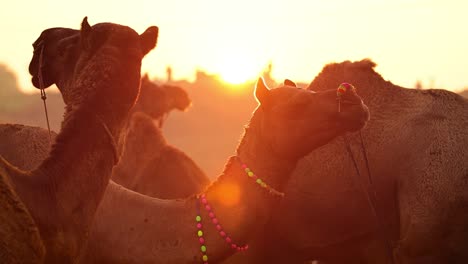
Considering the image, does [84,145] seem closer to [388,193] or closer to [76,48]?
[76,48]

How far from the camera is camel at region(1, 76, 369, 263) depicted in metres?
3.90

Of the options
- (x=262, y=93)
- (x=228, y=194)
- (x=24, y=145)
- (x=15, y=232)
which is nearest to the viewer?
(x=15, y=232)

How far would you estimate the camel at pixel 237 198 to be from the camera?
3.90 m

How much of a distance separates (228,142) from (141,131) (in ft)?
100

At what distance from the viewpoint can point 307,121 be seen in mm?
4230

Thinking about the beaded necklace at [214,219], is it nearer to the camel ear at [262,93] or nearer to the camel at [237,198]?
the camel at [237,198]

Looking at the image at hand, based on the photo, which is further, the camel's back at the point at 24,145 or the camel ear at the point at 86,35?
the camel's back at the point at 24,145

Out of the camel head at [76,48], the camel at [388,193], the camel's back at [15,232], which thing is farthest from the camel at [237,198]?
the camel's back at [15,232]

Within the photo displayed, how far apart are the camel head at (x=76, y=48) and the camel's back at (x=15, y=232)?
2.77 ft

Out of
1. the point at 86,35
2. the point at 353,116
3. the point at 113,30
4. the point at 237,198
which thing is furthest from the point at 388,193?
the point at 86,35

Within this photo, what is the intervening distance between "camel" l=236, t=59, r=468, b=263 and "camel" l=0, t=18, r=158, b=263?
1.63 meters

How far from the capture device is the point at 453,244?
4.56 metres

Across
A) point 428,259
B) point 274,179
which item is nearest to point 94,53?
point 274,179

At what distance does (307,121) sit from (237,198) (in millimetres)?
691
